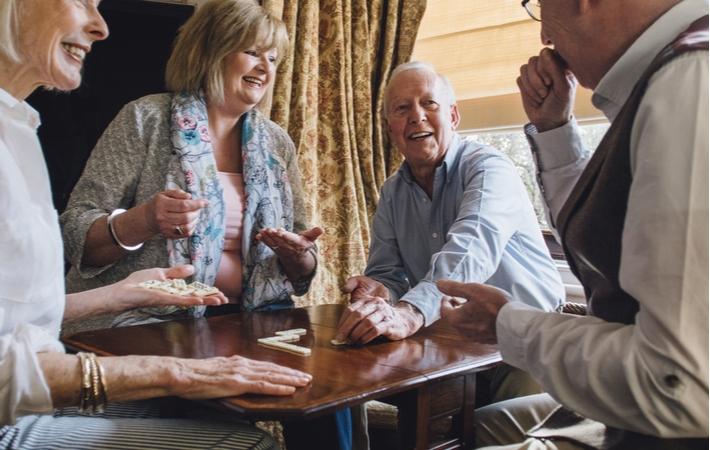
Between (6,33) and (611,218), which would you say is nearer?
(611,218)

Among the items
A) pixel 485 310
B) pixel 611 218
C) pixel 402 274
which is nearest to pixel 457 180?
pixel 402 274

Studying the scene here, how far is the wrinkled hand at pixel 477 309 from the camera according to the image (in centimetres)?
113

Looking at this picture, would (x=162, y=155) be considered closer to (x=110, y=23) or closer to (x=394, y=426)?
(x=110, y=23)

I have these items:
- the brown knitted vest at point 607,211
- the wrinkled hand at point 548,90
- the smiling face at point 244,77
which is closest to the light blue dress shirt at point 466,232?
the wrinkled hand at point 548,90

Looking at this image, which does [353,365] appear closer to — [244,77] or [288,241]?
[288,241]

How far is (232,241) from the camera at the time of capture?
86.9 inches

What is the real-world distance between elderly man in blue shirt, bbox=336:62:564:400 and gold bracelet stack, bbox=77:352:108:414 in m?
0.86

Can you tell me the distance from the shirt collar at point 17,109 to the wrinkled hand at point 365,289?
3.35ft

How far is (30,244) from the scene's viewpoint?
1209 millimetres

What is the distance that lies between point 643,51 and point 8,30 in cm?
121

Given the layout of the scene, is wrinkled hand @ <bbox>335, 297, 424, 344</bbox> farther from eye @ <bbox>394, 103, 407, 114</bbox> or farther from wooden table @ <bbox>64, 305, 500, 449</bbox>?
eye @ <bbox>394, 103, 407, 114</bbox>

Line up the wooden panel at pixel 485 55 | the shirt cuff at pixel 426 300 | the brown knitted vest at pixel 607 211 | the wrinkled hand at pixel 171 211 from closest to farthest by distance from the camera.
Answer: the brown knitted vest at pixel 607 211
the shirt cuff at pixel 426 300
the wrinkled hand at pixel 171 211
the wooden panel at pixel 485 55

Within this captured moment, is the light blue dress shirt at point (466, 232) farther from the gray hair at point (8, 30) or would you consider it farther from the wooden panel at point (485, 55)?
the gray hair at point (8, 30)

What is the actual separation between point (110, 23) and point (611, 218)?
7.66 ft
